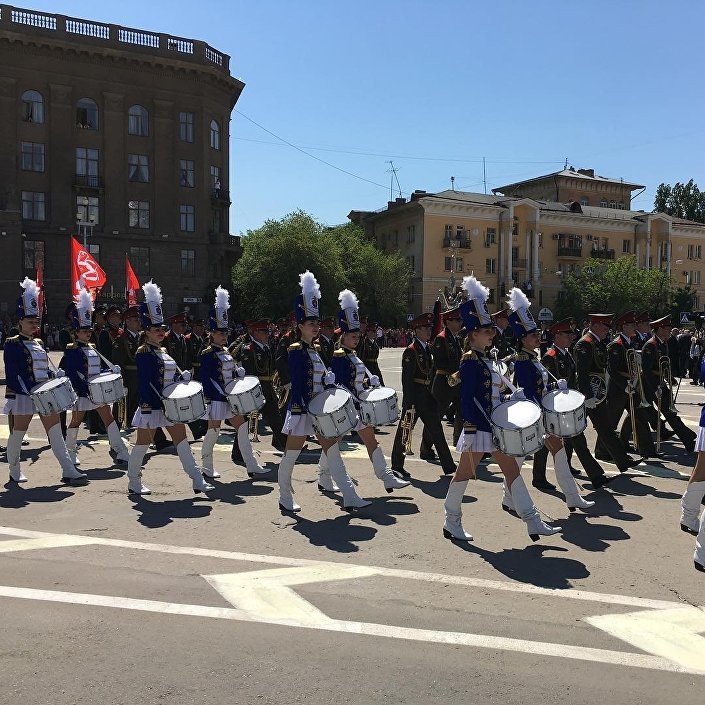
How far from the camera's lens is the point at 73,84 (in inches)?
2078

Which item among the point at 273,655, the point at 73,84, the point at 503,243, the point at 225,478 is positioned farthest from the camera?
the point at 503,243

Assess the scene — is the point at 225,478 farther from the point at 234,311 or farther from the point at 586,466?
the point at 234,311

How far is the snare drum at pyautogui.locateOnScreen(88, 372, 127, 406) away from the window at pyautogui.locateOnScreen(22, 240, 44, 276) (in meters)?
45.8

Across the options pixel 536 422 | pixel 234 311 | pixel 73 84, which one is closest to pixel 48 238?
pixel 73 84

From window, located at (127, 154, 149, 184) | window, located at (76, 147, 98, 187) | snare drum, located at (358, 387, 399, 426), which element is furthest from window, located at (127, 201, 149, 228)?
snare drum, located at (358, 387, 399, 426)

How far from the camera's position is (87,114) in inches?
2112

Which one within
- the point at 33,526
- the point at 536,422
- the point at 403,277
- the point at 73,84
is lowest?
the point at 33,526

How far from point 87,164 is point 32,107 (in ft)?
16.0

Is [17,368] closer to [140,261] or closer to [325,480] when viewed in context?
[325,480]

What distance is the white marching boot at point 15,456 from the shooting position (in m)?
9.58

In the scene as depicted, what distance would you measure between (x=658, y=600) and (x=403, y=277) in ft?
188

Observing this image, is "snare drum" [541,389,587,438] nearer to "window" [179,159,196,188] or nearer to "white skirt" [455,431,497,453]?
"white skirt" [455,431,497,453]

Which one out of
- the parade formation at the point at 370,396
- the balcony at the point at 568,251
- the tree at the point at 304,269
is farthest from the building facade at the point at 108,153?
the parade formation at the point at 370,396

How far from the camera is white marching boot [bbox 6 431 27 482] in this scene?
377 inches
